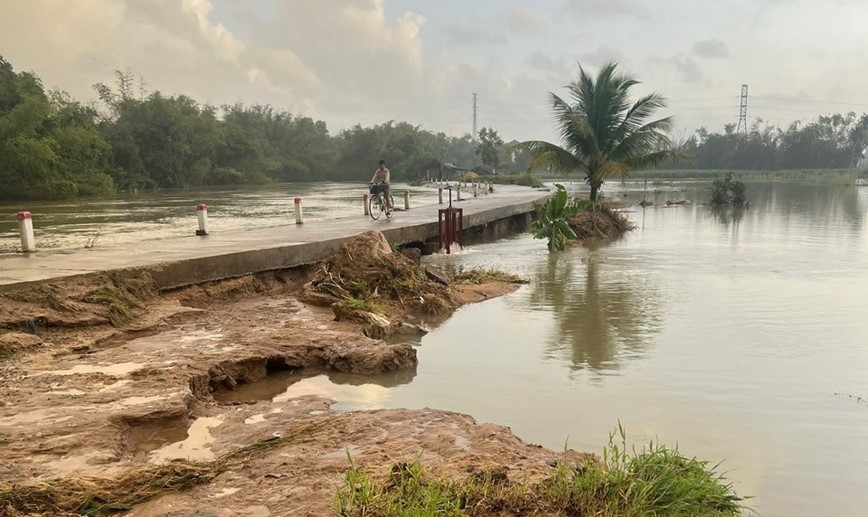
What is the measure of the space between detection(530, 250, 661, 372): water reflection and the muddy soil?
195cm

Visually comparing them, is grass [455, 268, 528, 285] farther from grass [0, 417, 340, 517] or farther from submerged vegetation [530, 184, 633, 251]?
grass [0, 417, 340, 517]

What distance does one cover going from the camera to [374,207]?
1579 cm

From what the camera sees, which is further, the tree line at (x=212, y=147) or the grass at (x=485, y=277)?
the tree line at (x=212, y=147)

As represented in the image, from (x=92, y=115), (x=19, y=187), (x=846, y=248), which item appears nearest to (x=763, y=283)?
(x=846, y=248)

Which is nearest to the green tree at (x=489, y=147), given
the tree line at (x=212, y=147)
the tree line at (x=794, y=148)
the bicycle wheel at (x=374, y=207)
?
the tree line at (x=212, y=147)

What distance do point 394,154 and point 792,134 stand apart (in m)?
52.3

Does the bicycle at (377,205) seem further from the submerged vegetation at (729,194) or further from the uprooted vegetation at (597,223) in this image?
the submerged vegetation at (729,194)

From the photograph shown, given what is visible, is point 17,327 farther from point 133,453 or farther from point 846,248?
point 846,248

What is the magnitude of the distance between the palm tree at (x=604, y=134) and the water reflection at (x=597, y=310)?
7.98 m

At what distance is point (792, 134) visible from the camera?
83.6 m

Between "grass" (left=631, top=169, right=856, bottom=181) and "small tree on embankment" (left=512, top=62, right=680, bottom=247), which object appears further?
"grass" (left=631, top=169, right=856, bottom=181)

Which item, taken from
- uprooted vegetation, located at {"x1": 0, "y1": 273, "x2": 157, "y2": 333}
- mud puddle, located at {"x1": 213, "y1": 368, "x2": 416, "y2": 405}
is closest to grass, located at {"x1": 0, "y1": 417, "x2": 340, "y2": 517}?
mud puddle, located at {"x1": 213, "y1": 368, "x2": 416, "y2": 405}

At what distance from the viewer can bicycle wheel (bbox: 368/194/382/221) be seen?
15383 millimetres

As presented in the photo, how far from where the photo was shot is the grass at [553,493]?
2785 millimetres
